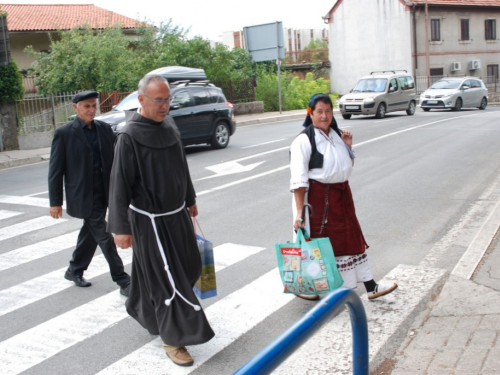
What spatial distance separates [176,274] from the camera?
439cm

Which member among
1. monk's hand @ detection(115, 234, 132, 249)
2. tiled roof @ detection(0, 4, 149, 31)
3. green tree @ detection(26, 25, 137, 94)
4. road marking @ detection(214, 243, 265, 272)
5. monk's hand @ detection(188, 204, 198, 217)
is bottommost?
road marking @ detection(214, 243, 265, 272)

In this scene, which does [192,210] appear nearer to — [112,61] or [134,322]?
[134,322]

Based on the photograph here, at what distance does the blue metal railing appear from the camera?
1.86 meters

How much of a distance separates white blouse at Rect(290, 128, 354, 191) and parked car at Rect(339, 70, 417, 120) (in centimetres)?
2063

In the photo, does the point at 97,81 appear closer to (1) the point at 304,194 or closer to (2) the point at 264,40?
(2) the point at 264,40

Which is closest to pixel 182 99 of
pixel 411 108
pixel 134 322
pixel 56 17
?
pixel 134 322

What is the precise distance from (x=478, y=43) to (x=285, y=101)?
22.5 metres

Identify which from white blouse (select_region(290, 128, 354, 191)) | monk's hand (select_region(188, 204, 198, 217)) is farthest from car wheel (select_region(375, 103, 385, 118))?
monk's hand (select_region(188, 204, 198, 217))

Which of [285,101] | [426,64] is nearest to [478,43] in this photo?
[426,64]

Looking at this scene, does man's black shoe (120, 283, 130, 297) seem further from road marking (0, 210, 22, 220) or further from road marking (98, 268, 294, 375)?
road marking (0, 210, 22, 220)

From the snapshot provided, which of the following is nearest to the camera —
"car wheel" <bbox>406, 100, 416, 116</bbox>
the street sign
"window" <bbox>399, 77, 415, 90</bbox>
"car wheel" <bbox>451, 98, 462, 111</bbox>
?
"window" <bbox>399, 77, 415, 90</bbox>

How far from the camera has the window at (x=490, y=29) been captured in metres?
49.5

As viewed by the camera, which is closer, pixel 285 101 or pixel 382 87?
pixel 382 87

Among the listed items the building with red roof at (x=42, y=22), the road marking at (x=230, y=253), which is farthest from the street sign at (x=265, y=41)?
the road marking at (x=230, y=253)
